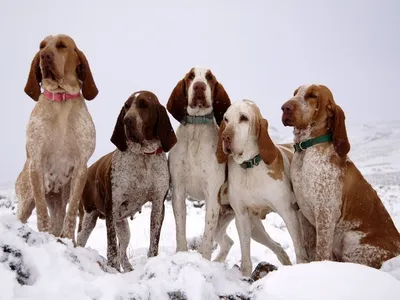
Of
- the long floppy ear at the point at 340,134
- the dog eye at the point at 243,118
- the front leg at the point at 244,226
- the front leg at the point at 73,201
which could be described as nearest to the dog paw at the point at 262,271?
the front leg at the point at 244,226

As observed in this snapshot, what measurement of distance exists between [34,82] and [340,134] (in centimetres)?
308

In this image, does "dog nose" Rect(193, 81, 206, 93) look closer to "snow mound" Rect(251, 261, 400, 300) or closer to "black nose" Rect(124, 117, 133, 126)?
"black nose" Rect(124, 117, 133, 126)

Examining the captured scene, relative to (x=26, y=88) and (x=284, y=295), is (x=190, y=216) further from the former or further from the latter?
(x=284, y=295)

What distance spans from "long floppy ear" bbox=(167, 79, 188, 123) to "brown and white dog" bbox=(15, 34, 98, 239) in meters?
0.97

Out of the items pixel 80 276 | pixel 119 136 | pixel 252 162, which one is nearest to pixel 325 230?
pixel 252 162

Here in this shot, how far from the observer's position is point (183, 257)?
10.2 ft

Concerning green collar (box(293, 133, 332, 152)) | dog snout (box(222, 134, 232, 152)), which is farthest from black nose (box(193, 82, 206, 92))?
green collar (box(293, 133, 332, 152))

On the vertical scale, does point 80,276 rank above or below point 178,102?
below

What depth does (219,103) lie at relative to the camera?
518 centimetres

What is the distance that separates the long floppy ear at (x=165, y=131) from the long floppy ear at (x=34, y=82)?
1245 mm

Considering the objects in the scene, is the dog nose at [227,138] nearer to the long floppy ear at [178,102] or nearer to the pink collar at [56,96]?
the long floppy ear at [178,102]

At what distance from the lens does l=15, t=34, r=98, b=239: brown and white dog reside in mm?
4203

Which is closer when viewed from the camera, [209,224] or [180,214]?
[209,224]

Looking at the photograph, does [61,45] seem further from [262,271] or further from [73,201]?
[262,271]
